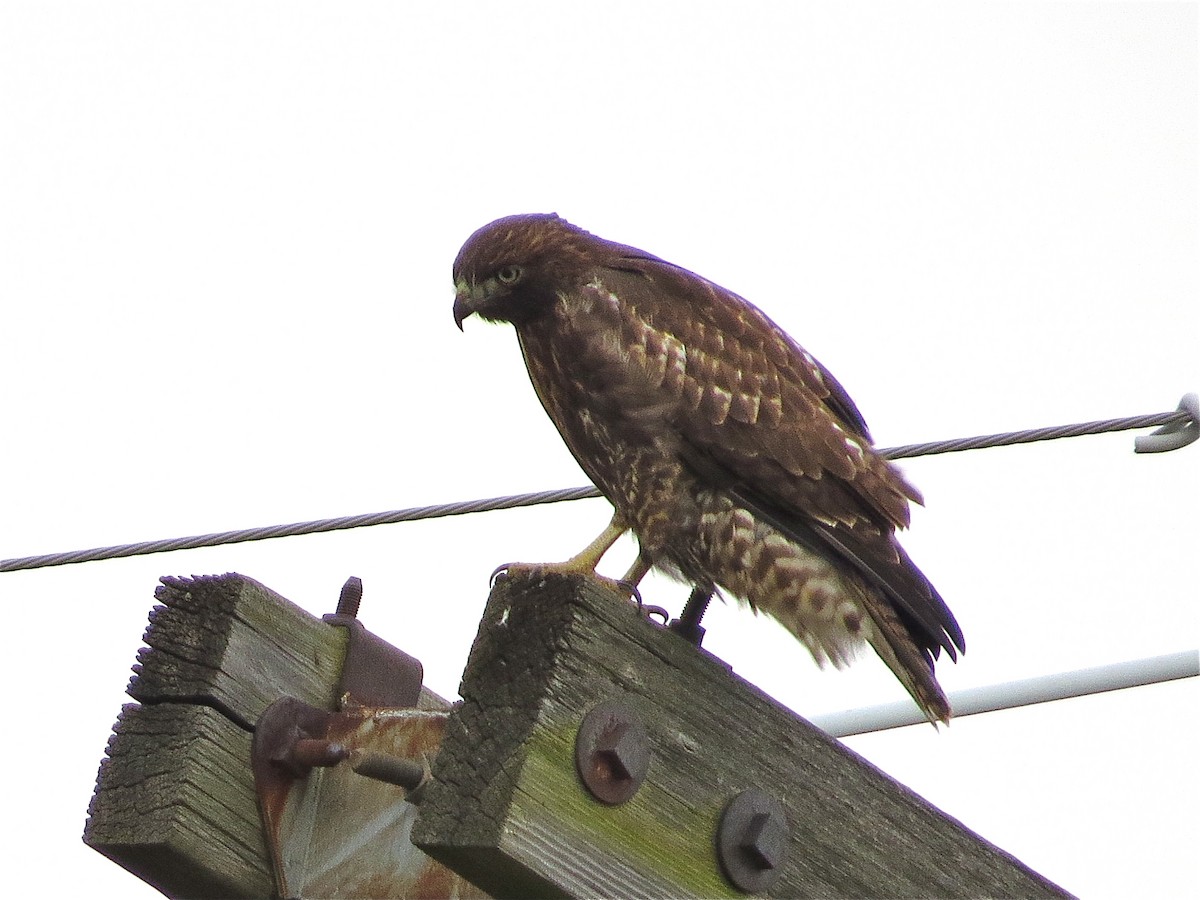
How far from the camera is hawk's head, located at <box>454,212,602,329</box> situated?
141 inches

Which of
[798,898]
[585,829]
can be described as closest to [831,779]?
[798,898]

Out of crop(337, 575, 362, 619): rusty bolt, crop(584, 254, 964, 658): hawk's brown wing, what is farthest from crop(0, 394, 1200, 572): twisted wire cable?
crop(337, 575, 362, 619): rusty bolt

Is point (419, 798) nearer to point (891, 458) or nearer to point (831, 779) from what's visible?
point (831, 779)

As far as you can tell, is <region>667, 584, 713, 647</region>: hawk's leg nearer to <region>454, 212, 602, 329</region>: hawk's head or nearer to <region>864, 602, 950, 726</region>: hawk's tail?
<region>864, 602, 950, 726</region>: hawk's tail

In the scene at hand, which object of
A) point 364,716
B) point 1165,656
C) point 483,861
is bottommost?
point 1165,656

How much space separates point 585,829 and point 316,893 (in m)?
0.70

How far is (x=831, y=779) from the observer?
6.97ft

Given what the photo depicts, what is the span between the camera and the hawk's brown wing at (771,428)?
319 centimetres

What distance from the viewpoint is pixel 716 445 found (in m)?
3.20

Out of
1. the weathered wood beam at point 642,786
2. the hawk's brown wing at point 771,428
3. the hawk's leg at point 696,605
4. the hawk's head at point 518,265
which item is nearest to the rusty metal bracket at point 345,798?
the weathered wood beam at point 642,786

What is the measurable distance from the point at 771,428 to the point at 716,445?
0.69 ft

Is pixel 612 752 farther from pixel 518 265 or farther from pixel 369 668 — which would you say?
pixel 518 265

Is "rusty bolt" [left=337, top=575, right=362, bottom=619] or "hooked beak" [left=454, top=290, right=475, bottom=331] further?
"hooked beak" [left=454, top=290, right=475, bottom=331]

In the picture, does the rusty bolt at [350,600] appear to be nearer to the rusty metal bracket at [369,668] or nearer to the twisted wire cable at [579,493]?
the rusty metal bracket at [369,668]
